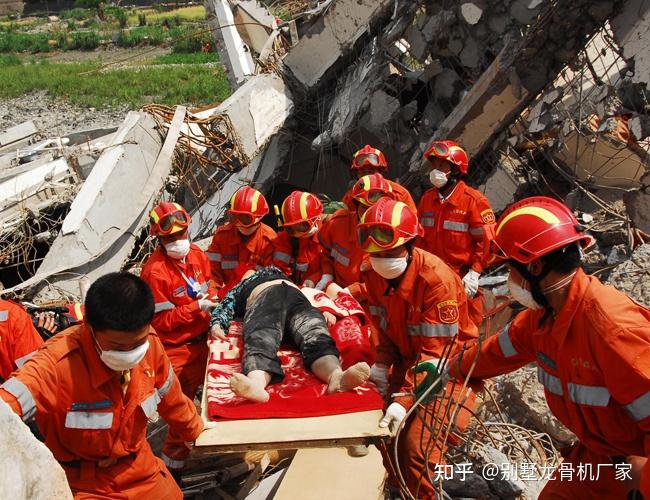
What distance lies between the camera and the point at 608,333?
2432 millimetres

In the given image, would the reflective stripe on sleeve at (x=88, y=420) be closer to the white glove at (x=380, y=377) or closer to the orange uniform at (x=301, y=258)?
the white glove at (x=380, y=377)

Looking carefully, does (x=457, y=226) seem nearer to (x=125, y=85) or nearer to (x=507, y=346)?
(x=507, y=346)

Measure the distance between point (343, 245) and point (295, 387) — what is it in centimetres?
168

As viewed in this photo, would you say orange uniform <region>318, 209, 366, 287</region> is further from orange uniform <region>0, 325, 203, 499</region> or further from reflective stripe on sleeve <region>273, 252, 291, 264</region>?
orange uniform <region>0, 325, 203, 499</region>

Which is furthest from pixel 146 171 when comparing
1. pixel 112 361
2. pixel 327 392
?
pixel 112 361

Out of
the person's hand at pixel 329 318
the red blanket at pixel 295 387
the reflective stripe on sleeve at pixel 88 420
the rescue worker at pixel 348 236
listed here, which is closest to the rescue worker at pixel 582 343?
the red blanket at pixel 295 387

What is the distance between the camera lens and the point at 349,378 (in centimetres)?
372

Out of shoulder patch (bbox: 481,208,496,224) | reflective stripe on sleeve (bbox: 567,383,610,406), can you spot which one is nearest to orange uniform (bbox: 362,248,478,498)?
reflective stripe on sleeve (bbox: 567,383,610,406)

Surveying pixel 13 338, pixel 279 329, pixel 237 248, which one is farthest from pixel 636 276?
pixel 13 338

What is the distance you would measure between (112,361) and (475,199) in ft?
11.8

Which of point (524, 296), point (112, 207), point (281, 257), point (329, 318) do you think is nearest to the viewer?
point (524, 296)

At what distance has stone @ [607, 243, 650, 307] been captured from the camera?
4984 millimetres

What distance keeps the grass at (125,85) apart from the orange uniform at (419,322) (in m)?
16.8

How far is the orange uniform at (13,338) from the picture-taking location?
3590 millimetres
